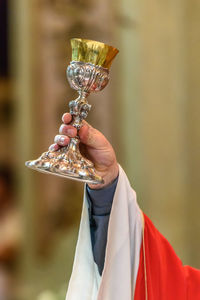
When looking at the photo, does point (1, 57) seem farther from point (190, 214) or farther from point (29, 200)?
point (190, 214)

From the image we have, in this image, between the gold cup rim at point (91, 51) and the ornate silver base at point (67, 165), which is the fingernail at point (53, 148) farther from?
the gold cup rim at point (91, 51)

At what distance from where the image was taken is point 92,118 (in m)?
4.42

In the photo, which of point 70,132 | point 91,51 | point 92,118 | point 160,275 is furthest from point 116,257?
point 92,118

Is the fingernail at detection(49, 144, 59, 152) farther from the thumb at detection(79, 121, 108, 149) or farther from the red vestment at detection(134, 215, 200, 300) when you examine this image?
the red vestment at detection(134, 215, 200, 300)

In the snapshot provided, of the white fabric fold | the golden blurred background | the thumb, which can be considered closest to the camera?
the thumb

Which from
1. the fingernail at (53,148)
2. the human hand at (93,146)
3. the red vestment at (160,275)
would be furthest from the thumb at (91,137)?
the red vestment at (160,275)

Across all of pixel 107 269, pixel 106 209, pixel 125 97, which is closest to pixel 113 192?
pixel 106 209

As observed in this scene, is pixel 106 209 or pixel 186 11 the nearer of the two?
pixel 106 209

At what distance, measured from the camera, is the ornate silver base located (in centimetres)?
161

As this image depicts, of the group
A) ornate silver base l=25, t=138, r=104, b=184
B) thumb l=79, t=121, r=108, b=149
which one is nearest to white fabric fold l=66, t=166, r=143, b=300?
thumb l=79, t=121, r=108, b=149

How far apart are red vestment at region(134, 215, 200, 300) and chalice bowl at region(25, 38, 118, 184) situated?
1.63 ft

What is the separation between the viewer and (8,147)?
4.40 meters

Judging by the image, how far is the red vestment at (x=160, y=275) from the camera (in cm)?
197

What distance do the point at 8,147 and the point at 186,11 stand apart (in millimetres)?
2087
